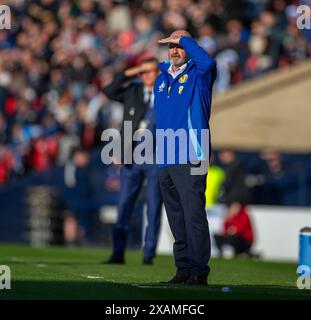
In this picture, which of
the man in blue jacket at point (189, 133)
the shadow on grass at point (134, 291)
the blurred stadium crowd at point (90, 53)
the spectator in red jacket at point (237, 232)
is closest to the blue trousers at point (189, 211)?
the man in blue jacket at point (189, 133)

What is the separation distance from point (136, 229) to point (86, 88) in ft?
20.0

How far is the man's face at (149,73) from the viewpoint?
14977mm

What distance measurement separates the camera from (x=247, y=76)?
26359mm

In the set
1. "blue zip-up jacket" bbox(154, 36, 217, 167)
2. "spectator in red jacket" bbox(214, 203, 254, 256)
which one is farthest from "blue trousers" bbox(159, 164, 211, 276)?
"spectator in red jacket" bbox(214, 203, 254, 256)

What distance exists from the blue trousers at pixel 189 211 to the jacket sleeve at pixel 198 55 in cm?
88

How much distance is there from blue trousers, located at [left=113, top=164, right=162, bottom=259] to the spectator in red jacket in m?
5.98

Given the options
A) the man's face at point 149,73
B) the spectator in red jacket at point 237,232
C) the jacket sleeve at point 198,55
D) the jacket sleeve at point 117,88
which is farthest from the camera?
the spectator in red jacket at point 237,232

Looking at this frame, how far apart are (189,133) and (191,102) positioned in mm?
276

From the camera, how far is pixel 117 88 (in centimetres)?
1528

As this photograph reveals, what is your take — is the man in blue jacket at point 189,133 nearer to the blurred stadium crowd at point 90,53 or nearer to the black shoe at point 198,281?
the black shoe at point 198,281

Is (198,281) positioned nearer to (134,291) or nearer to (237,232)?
(134,291)

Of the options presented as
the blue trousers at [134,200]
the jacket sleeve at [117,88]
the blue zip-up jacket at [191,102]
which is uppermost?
the jacket sleeve at [117,88]

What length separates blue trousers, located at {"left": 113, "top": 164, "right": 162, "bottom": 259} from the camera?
15.1 metres
